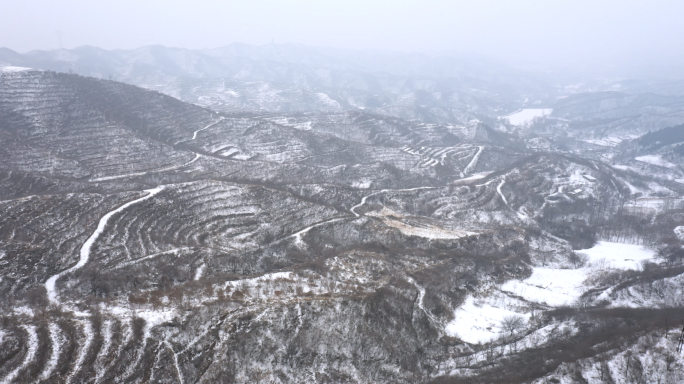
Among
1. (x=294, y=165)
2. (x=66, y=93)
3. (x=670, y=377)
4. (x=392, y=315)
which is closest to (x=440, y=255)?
(x=392, y=315)

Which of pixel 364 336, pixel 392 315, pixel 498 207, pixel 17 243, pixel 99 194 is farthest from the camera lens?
pixel 498 207

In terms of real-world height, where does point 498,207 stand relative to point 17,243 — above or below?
below

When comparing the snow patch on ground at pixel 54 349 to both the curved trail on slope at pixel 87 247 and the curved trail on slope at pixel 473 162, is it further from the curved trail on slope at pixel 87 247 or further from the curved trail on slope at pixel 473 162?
the curved trail on slope at pixel 473 162

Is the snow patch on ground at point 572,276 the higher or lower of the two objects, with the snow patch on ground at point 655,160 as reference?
lower

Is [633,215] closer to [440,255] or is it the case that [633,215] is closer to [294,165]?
[440,255]

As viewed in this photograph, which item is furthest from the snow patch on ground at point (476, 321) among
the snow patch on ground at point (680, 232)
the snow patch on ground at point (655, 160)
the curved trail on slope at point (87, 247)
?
the snow patch on ground at point (655, 160)
